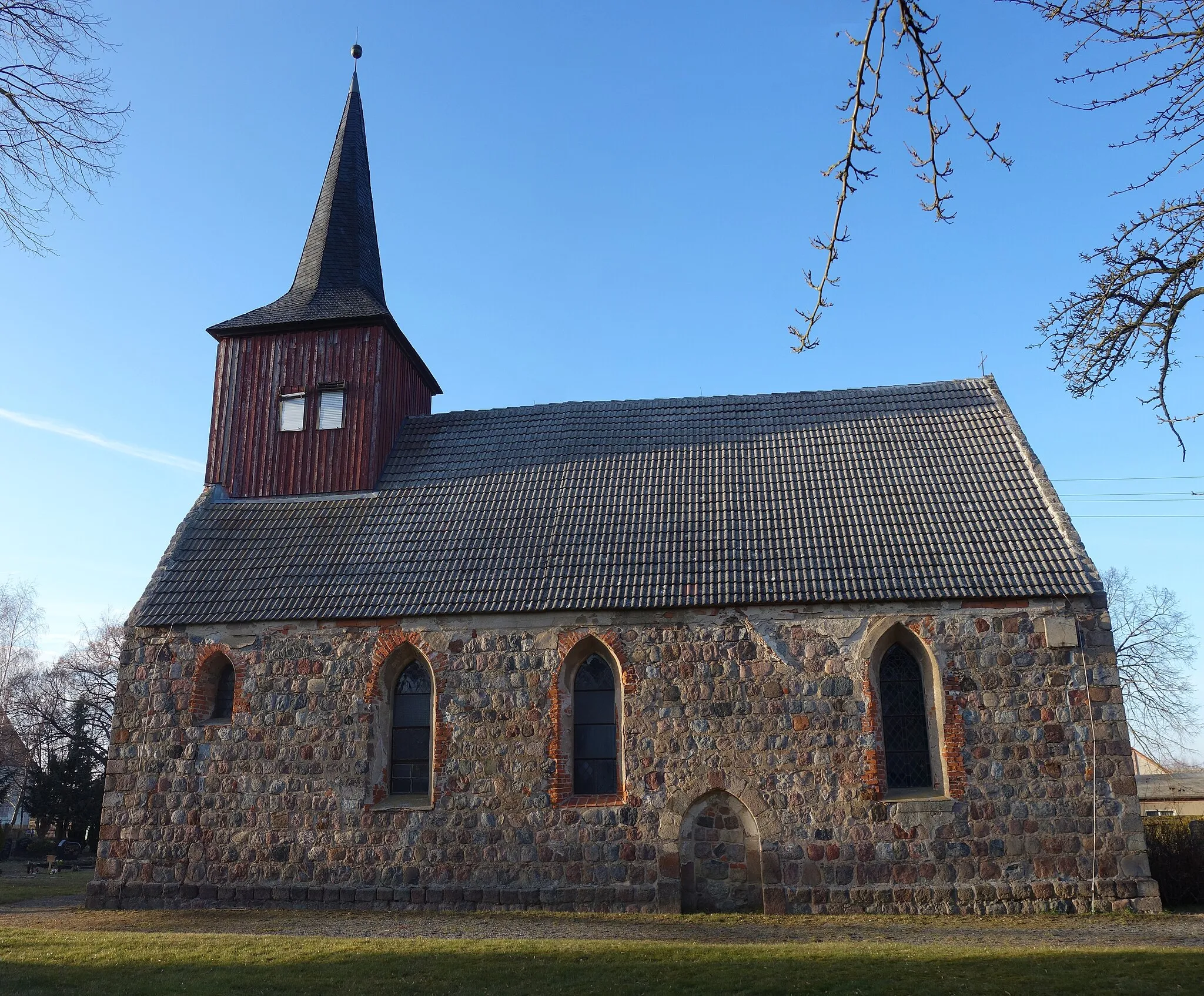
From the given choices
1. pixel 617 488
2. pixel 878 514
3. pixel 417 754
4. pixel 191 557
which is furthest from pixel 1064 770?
pixel 191 557

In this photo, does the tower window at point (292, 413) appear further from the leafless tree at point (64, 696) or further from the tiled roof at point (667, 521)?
the leafless tree at point (64, 696)

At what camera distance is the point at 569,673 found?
12.4 meters

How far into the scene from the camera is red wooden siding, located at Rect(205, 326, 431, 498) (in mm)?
15766

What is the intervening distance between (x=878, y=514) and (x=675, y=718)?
13.6 feet

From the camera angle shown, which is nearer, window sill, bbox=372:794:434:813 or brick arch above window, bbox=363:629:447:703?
window sill, bbox=372:794:434:813

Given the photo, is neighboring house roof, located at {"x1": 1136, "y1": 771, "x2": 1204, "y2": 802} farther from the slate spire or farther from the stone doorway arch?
the slate spire

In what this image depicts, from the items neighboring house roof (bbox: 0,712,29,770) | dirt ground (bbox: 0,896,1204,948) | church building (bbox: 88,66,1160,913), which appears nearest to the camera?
dirt ground (bbox: 0,896,1204,948)

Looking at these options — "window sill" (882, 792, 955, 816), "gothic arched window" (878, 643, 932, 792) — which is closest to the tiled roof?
"gothic arched window" (878, 643, 932, 792)

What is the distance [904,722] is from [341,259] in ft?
42.9

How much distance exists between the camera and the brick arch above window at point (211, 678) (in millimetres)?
12844

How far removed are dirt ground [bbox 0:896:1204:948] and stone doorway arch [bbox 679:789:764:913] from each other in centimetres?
33

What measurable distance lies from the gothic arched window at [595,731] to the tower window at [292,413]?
7081 mm

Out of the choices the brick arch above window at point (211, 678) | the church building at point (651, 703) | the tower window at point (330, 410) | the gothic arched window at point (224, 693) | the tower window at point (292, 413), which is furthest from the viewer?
the tower window at point (292, 413)

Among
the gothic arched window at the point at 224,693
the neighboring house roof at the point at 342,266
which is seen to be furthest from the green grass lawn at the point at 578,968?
the neighboring house roof at the point at 342,266
